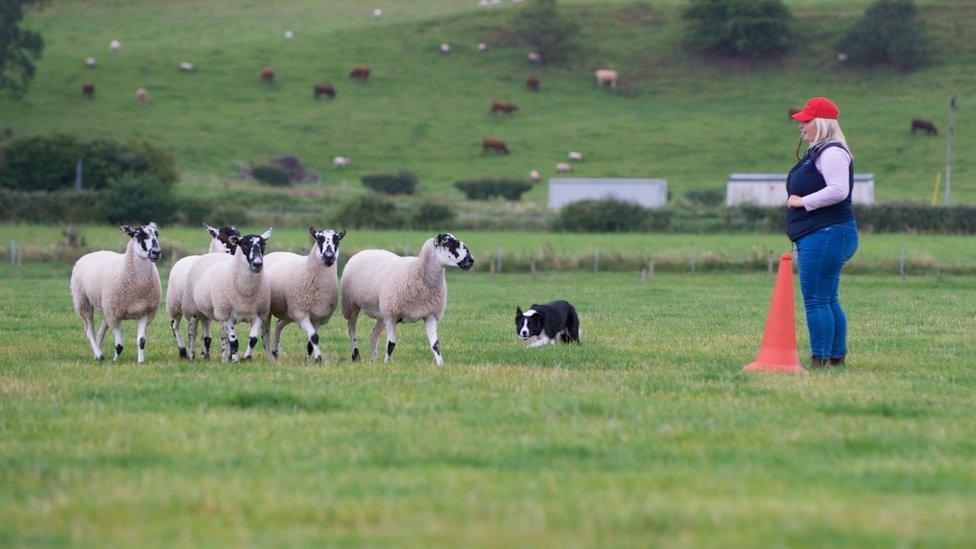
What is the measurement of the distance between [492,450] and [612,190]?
65.3 metres

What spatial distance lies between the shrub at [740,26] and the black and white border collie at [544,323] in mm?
92643

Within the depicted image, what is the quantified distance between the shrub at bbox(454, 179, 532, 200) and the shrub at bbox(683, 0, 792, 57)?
39.6 metres

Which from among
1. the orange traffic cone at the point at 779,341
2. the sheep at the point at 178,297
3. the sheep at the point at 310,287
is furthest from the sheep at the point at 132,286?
the orange traffic cone at the point at 779,341

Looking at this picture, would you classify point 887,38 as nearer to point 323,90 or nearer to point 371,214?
point 323,90

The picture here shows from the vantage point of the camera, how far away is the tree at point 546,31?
112m

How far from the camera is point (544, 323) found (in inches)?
714

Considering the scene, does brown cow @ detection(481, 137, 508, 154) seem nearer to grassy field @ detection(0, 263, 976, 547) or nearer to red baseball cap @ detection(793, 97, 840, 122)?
grassy field @ detection(0, 263, 976, 547)

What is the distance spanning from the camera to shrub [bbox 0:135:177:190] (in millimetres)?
68562

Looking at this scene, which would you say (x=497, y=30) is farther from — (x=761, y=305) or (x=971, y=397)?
(x=971, y=397)

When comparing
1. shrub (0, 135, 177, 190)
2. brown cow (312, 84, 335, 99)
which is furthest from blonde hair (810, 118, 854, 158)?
brown cow (312, 84, 335, 99)

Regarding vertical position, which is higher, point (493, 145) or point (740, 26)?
point (740, 26)

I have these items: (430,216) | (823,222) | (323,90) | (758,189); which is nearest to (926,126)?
(758,189)

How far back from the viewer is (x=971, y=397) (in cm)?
1206

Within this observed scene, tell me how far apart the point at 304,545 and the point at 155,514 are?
3.81 ft
